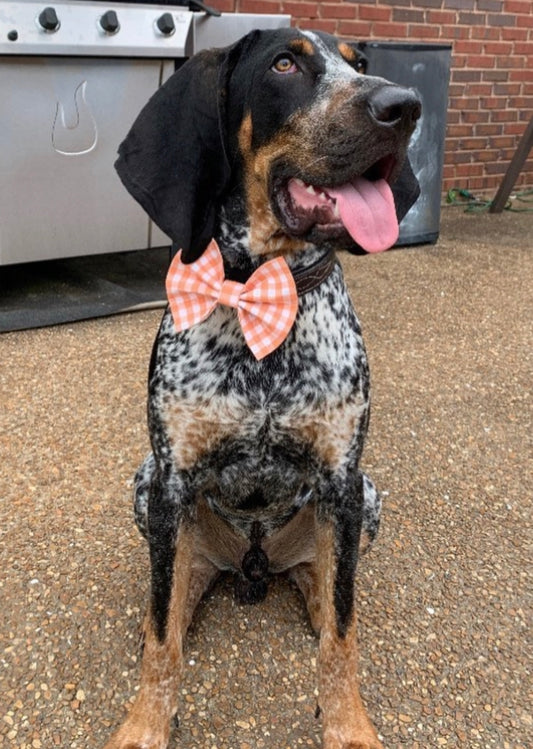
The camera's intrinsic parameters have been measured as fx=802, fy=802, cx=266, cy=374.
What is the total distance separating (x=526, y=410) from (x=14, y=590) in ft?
8.86

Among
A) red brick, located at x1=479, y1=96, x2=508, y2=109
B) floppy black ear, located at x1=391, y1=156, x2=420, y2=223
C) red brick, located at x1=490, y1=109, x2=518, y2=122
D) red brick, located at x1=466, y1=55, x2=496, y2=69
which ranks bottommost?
red brick, located at x1=490, y1=109, x2=518, y2=122

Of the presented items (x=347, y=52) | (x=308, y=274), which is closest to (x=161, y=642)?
A: (x=308, y=274)

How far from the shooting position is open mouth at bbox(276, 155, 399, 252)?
1899 mm

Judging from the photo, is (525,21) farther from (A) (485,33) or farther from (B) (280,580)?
(B) (280,580)

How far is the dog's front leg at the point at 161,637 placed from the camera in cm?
208

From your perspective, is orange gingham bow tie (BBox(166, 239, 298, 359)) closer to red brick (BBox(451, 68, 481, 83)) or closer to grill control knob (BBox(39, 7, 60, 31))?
grill control knob (BBox(39, 7, 60, 31))

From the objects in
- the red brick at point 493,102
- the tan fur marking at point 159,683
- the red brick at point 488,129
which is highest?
the red brick at point 493,102

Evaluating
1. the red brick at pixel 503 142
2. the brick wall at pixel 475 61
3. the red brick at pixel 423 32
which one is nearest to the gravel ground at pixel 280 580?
the brick wall at pixel 475 61

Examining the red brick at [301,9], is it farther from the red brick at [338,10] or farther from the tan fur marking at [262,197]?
the tan fur marking at [262,197]

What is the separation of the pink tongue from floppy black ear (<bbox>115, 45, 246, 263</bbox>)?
32 centimetres

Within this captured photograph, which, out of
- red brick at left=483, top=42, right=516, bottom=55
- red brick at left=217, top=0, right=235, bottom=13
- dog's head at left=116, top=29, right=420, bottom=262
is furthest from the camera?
red brick at left=483, top=42, right=516, bottom=55

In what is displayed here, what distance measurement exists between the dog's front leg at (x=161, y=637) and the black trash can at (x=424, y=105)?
483 cm

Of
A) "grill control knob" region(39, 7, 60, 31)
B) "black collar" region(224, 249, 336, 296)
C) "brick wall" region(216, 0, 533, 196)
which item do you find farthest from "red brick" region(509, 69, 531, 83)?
"black collar" region(224, 249, 336, 296)

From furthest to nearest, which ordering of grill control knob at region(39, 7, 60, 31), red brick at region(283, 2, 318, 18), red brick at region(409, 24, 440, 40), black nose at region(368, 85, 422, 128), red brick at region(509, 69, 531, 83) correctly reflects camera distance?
1. red brick at region(509, 69, 531, 83)
2. red brick at region(409, 24, 440, 40)
3. red brick at region(283, 2, 318, 18)
4. grill control knob at region(39, 7, 60, 31)
5. black nose at region(368, 85, 422, 128)
